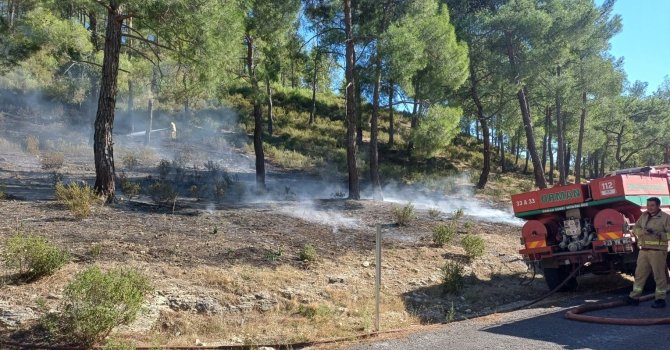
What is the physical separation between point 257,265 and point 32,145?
15.6 meters

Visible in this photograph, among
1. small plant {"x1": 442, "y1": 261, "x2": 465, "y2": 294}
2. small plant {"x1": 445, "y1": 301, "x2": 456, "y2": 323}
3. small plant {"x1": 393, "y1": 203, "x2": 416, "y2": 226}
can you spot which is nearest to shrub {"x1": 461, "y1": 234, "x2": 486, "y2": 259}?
small plant {"x1": 442, "y1": 261, "x2": 465, "y2": 294}

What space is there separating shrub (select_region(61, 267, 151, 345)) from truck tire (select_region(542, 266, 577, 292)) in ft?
24.0

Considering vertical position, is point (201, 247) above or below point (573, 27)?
below

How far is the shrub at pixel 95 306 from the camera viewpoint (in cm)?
534

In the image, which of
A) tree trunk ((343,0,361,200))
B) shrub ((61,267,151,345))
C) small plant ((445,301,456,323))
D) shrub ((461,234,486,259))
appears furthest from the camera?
tree trunk ((343,0,361,200))

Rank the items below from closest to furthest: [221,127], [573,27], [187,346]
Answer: [187,346]
[573,27]
[221,127]

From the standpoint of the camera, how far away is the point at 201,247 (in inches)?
355

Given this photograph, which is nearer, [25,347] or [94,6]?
[25,347]

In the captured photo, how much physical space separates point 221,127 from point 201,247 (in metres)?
25.0

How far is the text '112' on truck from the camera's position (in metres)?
8.48

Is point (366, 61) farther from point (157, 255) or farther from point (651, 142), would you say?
point (651, 142)

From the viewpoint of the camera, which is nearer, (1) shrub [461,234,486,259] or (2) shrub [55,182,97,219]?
(2) shrub [55,182,97,219]

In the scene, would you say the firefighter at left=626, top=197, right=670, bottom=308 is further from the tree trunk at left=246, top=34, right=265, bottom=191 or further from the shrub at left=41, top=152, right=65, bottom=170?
the shrub at left=41, top=152, right=65, bottom=170

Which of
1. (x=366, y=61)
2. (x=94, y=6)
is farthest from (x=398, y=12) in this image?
(x=94, y=6)
